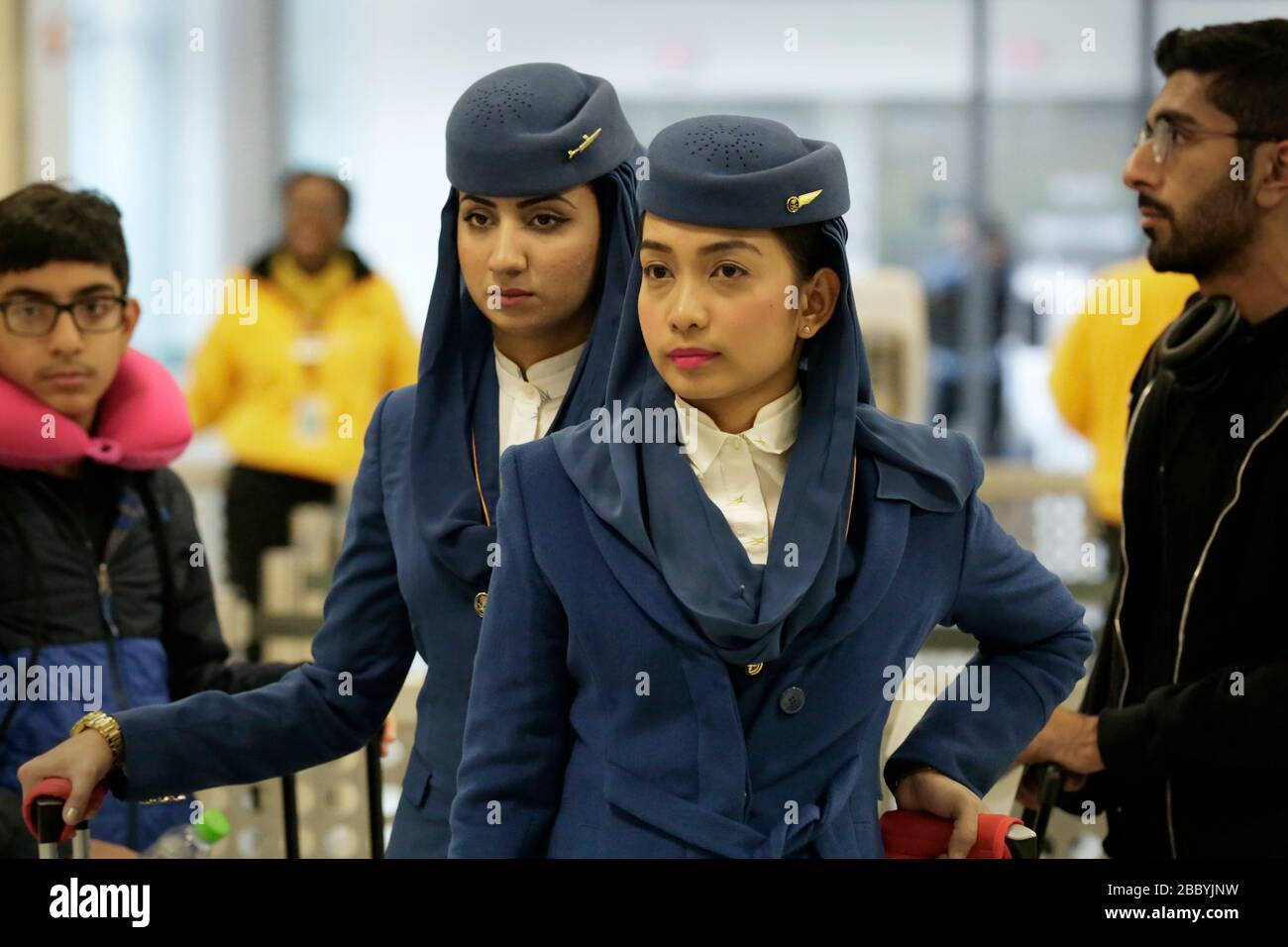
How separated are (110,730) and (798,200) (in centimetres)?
102

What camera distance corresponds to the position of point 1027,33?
34.1 feet

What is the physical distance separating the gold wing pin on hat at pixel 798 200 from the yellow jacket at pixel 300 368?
4.17m

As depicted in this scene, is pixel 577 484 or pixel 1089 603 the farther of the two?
pixel 1089 603

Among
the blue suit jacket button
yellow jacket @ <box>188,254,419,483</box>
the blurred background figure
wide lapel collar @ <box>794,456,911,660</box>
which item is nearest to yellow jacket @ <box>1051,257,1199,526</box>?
yellow jacket @ <box>188,254,419,483</box>

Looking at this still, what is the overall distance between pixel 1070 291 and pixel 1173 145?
6.28 m

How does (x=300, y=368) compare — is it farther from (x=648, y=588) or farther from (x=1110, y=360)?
(x=648, y=588)

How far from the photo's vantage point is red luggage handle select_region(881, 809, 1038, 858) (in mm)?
1860

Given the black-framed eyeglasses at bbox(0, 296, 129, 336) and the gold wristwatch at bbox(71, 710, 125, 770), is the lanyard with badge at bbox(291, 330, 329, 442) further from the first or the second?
the gold wristwatch at bbox(71, 710, 125, 770)

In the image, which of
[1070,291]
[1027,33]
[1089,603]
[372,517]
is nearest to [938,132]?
[1027,33]

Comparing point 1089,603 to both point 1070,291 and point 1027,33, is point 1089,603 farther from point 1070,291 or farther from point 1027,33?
point 1027,33

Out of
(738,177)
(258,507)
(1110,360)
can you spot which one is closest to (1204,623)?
(738,177)

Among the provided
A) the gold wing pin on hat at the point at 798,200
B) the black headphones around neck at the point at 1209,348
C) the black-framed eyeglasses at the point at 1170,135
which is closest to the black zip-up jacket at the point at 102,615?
the gold wing pin on hat at the point at 798,200

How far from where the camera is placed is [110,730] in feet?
6.62
